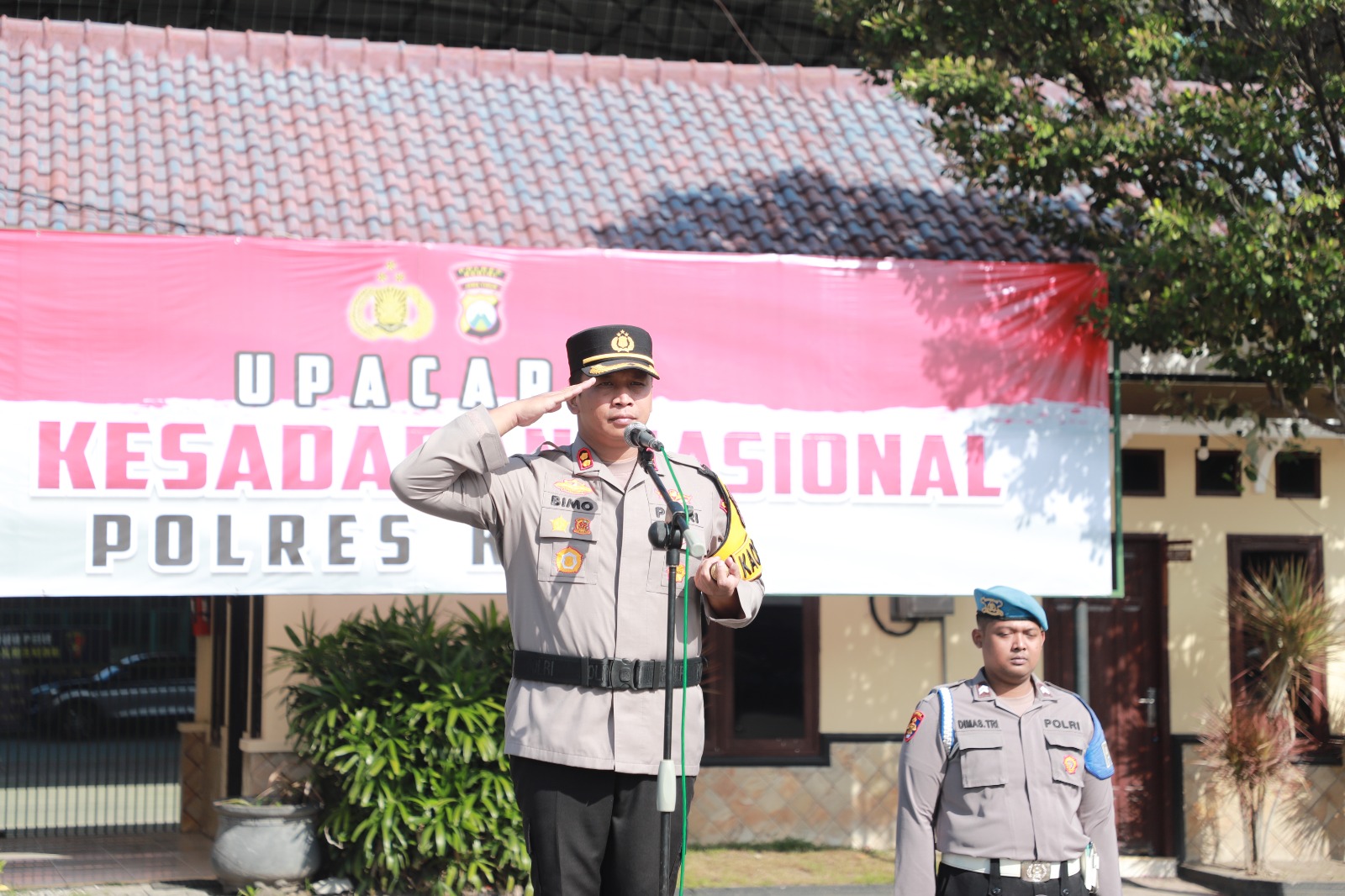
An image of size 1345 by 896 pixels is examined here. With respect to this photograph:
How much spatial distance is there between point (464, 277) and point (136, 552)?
210cm

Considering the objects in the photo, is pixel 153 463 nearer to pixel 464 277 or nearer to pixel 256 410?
pixel 256 410

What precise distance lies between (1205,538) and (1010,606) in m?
6.57

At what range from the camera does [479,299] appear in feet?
24.8

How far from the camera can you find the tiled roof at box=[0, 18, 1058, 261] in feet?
28.1

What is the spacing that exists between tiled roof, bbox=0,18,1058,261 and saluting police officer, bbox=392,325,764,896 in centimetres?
499

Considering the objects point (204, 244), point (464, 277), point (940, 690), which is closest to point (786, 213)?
point (464, 277)

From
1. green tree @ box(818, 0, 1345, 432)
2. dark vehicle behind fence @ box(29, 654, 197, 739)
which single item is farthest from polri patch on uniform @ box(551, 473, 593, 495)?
dark vehicle behind fence @ box(29, 654, 197, 739)

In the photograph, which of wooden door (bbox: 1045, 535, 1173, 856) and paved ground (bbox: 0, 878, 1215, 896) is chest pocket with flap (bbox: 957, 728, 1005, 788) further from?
wooden door (bbox: 1045, 535, 1173, 856)

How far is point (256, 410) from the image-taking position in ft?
23.7

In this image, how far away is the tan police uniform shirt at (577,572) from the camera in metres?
3.46

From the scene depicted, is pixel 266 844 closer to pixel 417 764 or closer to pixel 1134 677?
pixel 417 764

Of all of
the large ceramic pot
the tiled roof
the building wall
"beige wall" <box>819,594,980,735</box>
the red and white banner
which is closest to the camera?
the red and white banner

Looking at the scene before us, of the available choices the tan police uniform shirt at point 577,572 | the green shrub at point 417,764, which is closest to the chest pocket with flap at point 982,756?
the tan police uniform shirt at point 577,572

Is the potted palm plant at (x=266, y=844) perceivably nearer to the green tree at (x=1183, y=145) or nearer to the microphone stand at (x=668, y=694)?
the microphone stand at (x=668, y=694)
